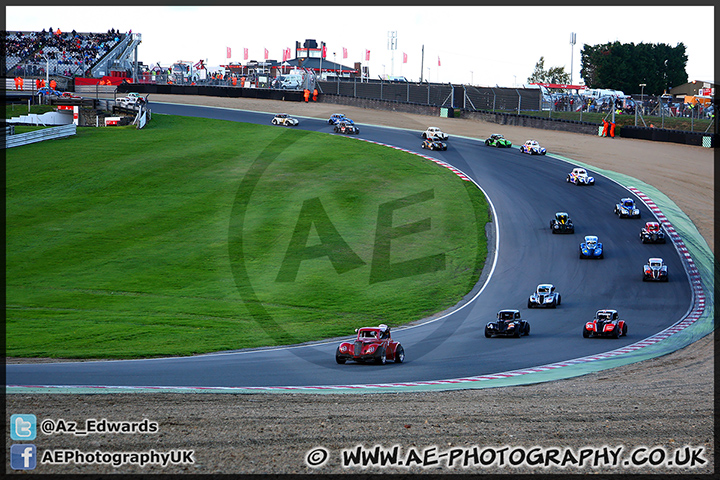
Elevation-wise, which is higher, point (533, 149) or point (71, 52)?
point (71, 52)

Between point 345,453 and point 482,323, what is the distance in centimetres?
1552

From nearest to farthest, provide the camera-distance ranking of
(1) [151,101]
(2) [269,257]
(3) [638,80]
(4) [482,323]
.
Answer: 1. (4) [482,323]
2. (2) [269,257]
3. (1) [151,101]
4. (3) [638,80]

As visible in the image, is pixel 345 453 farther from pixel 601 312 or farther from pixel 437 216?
pixel 437 216

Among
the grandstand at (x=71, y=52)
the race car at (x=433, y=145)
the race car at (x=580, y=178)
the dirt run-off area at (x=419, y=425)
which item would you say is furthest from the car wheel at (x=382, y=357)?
the grandstand at (x=71, y=52)

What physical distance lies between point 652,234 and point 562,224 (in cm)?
453

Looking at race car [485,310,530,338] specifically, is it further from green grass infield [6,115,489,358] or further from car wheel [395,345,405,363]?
car wheel [395,345,405,363]

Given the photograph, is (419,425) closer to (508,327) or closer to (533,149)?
(508,327)

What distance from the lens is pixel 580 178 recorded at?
1762 inches

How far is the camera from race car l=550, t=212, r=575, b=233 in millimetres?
36156

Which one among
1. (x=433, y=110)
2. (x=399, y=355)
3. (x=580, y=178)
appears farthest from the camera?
(x=433, y=110)

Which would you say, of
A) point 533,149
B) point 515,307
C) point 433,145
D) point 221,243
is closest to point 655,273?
point 515,307

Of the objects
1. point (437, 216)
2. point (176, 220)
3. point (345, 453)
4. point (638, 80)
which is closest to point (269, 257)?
point (176, 220)

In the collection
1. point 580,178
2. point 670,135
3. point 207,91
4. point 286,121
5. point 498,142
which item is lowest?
point 580,178

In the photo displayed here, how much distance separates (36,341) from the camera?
64.5 feet
